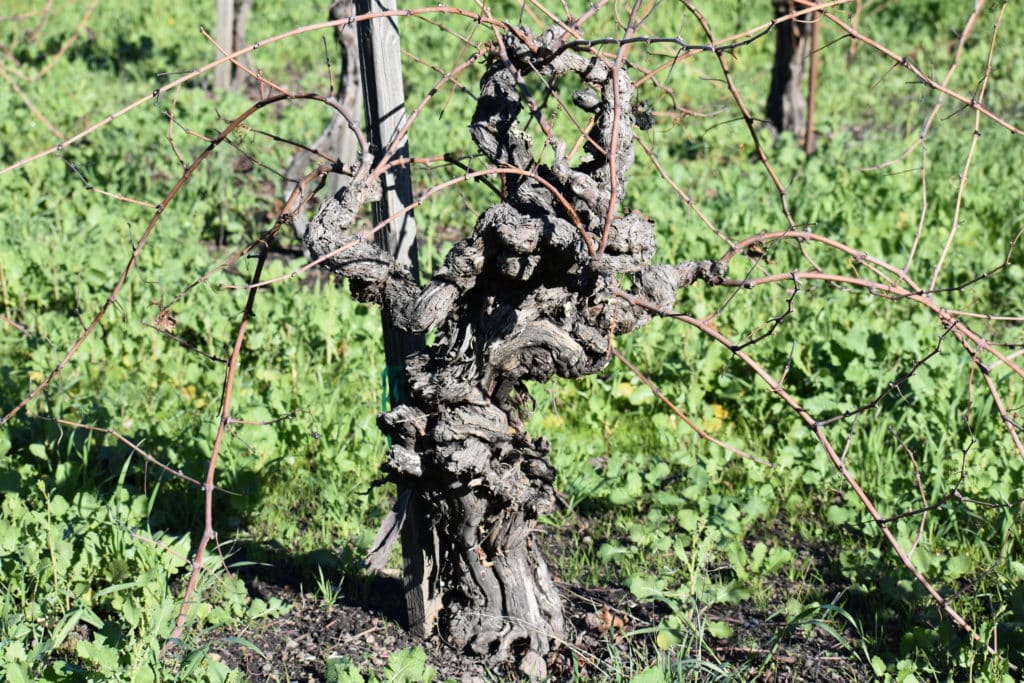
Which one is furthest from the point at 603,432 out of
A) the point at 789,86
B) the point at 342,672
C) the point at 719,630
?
the point at 789,86

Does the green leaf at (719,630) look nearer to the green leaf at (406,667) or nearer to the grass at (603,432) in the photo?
the grass at (603,432)

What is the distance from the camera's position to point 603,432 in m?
3.98

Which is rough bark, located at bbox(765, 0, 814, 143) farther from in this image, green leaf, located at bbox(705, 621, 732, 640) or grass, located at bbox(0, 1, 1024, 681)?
green leaf, located at bbox(705, 621, 732, 640)

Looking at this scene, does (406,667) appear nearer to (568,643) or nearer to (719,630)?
(568,643)

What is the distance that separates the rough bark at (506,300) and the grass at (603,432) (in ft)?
1.25

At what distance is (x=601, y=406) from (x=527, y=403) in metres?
1.30

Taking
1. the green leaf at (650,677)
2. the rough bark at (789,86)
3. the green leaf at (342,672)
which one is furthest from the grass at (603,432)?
the rough bark at (789,86)

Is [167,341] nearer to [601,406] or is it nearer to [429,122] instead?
[601,406]

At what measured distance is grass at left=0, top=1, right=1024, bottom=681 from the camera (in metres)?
2.85

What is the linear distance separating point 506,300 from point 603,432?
162 centimetres

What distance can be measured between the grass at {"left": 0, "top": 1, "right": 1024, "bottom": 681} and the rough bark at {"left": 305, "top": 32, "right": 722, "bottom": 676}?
1.25ft

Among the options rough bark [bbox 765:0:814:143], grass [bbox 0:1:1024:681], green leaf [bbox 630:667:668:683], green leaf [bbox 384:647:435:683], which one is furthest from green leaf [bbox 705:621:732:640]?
rough bark [bbox 765:0:814:143]

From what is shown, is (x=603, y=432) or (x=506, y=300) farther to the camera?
(x=603, y=432)

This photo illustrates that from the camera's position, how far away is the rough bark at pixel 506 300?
2330 millimetres
